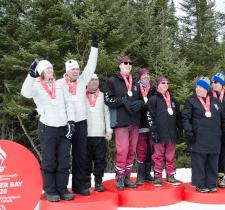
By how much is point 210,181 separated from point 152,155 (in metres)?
0.89

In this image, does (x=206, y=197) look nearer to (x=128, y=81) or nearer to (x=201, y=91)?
(x=201, y=91)

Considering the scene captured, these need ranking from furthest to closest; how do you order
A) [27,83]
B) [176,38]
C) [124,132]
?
[176,38] → [124,132] → [27,83]

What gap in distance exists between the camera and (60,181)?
453 cm

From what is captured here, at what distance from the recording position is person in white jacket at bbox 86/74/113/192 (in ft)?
16.6

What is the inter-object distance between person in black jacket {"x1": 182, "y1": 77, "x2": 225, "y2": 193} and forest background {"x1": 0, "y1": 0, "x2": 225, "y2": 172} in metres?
6.28

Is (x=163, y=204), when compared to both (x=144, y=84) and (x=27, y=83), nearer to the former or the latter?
(x=144, y=84)

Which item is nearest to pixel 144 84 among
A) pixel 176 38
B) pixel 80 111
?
pixel 80 111

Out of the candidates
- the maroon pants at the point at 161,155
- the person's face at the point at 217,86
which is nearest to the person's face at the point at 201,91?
the person's face at the point at 217,86

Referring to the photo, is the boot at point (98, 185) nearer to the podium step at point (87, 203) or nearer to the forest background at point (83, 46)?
the podium step at point (87, 203)

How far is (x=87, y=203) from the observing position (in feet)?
14.3

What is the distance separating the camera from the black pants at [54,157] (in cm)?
441

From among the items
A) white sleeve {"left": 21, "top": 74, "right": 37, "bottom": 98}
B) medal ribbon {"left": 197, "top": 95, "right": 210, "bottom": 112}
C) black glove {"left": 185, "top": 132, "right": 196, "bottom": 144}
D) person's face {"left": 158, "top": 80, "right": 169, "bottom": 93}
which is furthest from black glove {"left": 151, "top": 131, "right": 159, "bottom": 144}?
white sleeve {"left": 21, "top": 74, "right": 37, "bottom": 98}

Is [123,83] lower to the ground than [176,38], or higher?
lower

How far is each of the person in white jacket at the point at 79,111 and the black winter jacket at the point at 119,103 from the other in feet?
1.32
